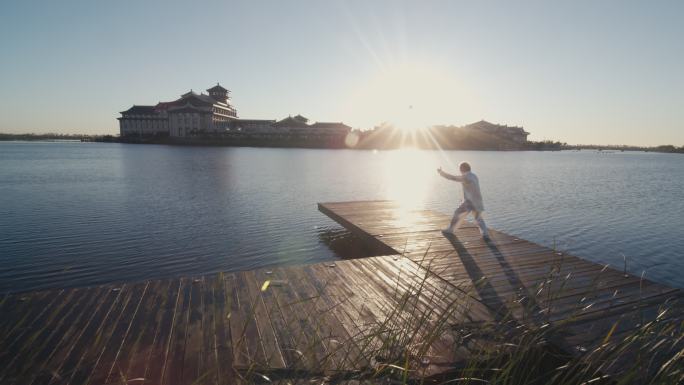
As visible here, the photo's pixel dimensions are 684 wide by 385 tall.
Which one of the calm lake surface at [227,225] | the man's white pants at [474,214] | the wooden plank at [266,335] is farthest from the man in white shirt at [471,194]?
the wooden plank at [266,335]

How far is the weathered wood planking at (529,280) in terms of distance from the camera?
3.87 metres

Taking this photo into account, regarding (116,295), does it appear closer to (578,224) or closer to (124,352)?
(124,352)

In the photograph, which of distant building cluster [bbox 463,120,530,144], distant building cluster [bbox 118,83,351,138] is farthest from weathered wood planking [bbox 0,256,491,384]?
distant building cluster [bbox 463,120,530,144]

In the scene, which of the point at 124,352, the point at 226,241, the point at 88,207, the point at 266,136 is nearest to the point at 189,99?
the point at 266,136

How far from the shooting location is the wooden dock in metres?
2.96

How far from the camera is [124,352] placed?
3768 mm

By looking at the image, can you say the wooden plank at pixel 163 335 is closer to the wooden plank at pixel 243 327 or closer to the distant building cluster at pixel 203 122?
the wooden plank at pixel 243 327

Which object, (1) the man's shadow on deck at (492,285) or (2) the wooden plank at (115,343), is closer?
(2) the wooden plank at (115,343)

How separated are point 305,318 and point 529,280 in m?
4.04

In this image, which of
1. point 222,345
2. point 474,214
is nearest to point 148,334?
point 222,345

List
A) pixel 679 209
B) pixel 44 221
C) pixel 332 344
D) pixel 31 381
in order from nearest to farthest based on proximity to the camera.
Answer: pixel 31 381 < pixel 332 344 < pixel 44 221 < pixel 679 209

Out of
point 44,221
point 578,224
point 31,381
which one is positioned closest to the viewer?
point 31,381

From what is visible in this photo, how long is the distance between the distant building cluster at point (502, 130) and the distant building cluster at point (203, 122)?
45244mm

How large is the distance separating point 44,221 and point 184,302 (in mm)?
12204
